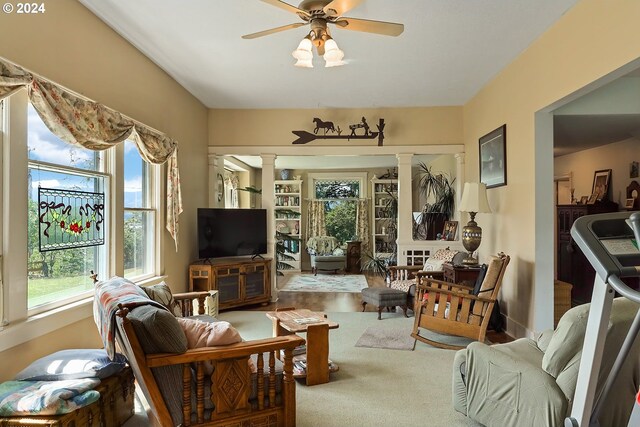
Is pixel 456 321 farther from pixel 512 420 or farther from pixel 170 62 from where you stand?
pixel 170 62

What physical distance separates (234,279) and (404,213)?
8.95ft

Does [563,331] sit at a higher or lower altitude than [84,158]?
lower

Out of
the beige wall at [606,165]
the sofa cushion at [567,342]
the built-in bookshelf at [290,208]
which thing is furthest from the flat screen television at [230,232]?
the beige wall at [606,165]

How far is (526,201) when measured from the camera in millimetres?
3934

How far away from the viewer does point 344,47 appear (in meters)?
3.85

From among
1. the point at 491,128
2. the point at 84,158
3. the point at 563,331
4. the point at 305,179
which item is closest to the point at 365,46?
the point at 491,128

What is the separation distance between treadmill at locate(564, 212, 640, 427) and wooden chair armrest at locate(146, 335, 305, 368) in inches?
55.3

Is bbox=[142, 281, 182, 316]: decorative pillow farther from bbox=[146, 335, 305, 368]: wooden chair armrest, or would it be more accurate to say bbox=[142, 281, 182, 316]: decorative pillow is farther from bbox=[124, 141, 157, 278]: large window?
bbox=[146, 335, 305, 368]: wooden chair armrest

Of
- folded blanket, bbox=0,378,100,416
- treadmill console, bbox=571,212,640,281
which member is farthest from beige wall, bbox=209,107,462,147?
treadmill console, bbox=571,212,640,281

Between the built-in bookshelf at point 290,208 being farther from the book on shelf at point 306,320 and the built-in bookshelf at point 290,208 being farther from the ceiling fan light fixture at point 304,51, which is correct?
the ceiling fan light fixture at point 304,51

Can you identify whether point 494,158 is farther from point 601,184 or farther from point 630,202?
point 601,184

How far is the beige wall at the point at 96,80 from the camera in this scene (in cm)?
242

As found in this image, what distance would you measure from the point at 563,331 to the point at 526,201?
231 cm

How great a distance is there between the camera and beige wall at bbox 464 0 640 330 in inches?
105
